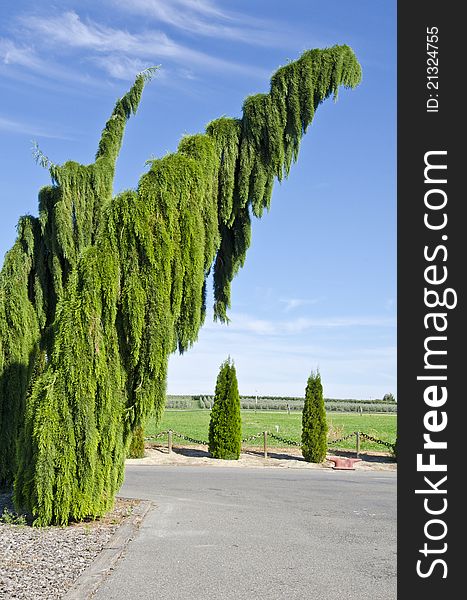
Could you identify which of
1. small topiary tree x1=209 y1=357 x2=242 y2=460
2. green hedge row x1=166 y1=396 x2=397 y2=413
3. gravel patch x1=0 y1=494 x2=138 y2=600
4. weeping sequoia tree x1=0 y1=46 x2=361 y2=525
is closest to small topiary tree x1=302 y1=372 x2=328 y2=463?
small topiary tree x1=209 y1=357 x2=242 y2=460

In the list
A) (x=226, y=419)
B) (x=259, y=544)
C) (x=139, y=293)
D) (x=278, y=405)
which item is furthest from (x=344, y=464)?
(x=278, y=405)

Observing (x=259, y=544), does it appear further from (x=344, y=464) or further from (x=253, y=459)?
(x=253, y=459)

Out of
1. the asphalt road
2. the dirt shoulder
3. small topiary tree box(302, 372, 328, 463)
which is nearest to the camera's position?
the asphalt road

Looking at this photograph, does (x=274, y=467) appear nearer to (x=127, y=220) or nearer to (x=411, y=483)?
(x=127, y=220)

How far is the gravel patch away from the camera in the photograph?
641cm

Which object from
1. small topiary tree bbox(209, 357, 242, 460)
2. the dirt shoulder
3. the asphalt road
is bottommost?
the asphalt road

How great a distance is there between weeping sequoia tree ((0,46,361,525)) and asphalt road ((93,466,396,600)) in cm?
146

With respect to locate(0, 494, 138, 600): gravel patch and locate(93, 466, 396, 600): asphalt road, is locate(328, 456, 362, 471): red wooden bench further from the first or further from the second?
locate(0, 494, 138, 600): gravel patch

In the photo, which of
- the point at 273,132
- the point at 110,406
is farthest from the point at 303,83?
the point at 110,406

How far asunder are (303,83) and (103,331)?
5523 mm

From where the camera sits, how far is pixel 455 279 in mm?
6152

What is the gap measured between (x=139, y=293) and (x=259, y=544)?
12.6 ft

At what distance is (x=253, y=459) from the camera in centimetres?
2211

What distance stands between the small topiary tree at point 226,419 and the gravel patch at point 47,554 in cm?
1085
